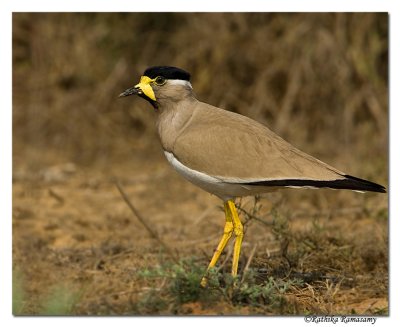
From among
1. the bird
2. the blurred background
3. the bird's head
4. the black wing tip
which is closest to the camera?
the black wing tip

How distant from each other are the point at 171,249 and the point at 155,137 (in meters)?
3.37

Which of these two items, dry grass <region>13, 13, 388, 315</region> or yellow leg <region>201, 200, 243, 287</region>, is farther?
dry grass <region>13, 13, 388, 315</region>

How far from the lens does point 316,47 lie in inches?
326

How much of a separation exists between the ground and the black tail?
1.61 ft

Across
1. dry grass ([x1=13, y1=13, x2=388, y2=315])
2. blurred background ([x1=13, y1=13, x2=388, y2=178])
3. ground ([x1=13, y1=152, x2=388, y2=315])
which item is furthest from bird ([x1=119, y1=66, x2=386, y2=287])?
blurred background ([x1=13, y1=13, x2=388, y2=178])

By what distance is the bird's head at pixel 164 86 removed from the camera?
4.71 m

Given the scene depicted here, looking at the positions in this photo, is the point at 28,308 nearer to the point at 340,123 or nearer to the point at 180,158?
the point at 180,158

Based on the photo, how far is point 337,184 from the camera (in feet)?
13.8

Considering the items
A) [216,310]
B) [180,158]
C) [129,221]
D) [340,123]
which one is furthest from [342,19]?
[216,310]

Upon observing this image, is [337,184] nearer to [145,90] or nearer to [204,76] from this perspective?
[145,90]

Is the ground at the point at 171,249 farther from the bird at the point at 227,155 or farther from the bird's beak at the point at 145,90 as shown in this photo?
the bird's beak at the point at 145,90

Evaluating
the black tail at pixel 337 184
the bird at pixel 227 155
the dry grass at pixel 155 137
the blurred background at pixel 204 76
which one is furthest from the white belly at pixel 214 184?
the blurred background at pixel 204 76

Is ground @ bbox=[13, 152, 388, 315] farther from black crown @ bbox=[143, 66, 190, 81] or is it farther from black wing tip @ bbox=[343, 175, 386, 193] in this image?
black crown @ bbox=[143, 66, 190, 81]

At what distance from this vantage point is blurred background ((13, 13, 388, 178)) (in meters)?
8.32
